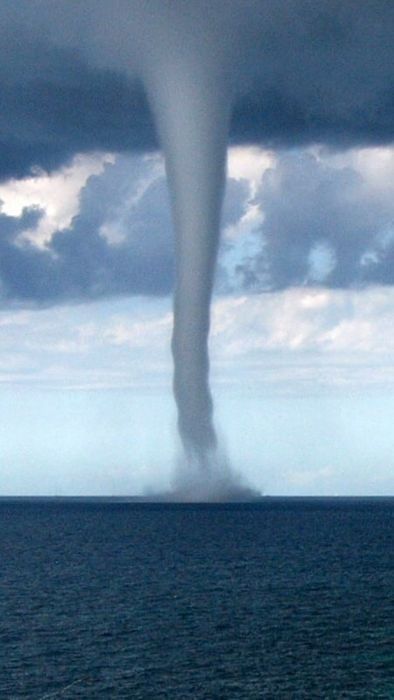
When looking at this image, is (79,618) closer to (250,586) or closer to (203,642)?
(203,642)

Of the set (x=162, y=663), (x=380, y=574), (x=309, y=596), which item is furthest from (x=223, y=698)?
(x=380, y=574)

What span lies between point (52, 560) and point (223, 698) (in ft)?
255

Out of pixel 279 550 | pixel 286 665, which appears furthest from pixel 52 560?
pixel 286 665

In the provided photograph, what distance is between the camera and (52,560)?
5017 inches

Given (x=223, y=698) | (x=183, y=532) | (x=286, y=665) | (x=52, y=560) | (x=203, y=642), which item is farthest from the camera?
(x=183, y=532)

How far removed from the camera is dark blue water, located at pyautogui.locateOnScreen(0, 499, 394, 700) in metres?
54.9

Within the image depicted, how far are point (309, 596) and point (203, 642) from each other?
25.1 m

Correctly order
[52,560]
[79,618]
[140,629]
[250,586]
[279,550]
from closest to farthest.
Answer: [140,629], [79,618], [250,586], [52,560], [279,550]

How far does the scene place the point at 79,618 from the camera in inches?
3017

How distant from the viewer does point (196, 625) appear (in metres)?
73.3

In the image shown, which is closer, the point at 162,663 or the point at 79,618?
the point at 162,663

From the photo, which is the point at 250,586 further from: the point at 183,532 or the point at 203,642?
the point at 183,532

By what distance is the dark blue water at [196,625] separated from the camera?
180 feet

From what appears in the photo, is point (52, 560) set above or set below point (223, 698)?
above
